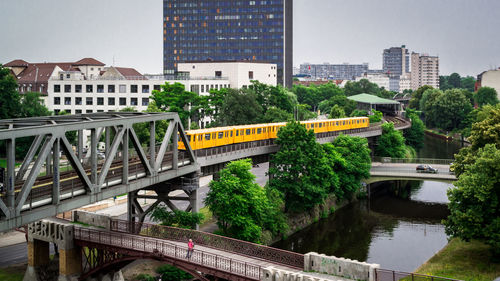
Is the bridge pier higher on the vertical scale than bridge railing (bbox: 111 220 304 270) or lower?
lower

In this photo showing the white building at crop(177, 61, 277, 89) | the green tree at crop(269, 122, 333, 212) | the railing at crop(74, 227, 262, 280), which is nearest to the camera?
the railing at crop(74, 227, 262, 280)

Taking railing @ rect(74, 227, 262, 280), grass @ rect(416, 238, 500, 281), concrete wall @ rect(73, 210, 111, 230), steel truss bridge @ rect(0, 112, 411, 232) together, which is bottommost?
grass @ rect(416, 238, 500, 281)

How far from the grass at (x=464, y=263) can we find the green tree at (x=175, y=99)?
2072 inches

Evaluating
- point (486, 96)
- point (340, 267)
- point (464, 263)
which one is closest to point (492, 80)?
point (486, 96)

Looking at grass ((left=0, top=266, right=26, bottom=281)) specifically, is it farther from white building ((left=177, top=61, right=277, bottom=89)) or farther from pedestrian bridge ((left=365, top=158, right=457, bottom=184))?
white building ((left=177, top=61, right=277, bottom=89))

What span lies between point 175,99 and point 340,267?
2717 inches

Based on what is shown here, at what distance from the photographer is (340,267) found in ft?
112

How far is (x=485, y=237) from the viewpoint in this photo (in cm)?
4972

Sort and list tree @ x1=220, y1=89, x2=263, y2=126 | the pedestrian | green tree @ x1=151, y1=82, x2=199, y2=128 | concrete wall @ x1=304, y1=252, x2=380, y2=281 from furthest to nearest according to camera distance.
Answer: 1. tree @ x1=220, y1=89, x2=263, y2=126
2. green tree @ x1=151, y1=82, x2=199, y2=128
3. the pedestrian
4. concrete wall @ x1=304, y1=252, x2=380, y2=281

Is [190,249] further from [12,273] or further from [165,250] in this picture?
[12,273]

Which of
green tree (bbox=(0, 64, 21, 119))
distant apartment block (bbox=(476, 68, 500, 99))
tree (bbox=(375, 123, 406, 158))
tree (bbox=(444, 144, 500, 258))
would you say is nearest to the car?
tree (bbox=(375, 123, 406, 158))

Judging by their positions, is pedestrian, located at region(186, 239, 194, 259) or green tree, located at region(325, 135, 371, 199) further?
green tree, located at region(325, 135, 371, 199)

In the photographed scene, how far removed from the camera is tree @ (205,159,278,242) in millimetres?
51750

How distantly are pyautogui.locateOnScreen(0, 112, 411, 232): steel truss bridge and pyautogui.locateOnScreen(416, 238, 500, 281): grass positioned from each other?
822 inches
